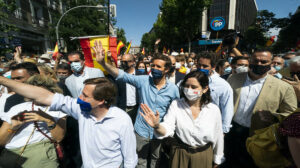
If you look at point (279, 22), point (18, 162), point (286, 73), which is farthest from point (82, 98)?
point (279, 22)

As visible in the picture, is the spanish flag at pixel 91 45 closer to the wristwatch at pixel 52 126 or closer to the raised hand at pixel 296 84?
the wristwatch at pixel 52 126

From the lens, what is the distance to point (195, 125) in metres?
1.77

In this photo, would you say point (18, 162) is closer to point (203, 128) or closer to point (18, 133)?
point (18, 133)

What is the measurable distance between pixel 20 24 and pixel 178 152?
20.2 meters

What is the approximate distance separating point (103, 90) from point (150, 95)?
946 millimetres

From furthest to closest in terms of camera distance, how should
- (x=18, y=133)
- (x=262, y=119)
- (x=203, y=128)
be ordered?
(x=262, y=119) → (x=203, y=128) → (x=18, y=133)

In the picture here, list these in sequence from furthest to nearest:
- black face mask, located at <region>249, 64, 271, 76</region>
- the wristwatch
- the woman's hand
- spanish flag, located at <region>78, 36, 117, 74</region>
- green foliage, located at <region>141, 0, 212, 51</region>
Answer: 1. green foliage, located at <region>141, 0, 212, 51</region>
2. spanish flag, located at <region>78, 36, 117, 74</region>
3. black face mask, located at <region>249, 64, 271, 76</region>
4. the wristwatch
5. the woman's hand

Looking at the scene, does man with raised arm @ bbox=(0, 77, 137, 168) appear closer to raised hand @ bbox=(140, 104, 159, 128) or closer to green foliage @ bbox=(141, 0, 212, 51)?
raised hand @ bbox=(140, 104, 159, 128)

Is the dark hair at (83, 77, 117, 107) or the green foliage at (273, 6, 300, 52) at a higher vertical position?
the green foliage at (273, 6, 300, 52)

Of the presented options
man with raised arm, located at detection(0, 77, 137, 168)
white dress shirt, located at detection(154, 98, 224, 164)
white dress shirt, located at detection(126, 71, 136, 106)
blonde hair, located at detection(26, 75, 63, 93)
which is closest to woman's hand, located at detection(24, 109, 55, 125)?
man with raised arm, located at detection(0, 77, 137, 168)

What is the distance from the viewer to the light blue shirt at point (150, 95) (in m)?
2.35

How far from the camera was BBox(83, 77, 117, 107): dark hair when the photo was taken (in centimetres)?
159

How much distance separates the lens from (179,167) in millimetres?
1946

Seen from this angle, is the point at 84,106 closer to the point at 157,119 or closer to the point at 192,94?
the point at 157,119
